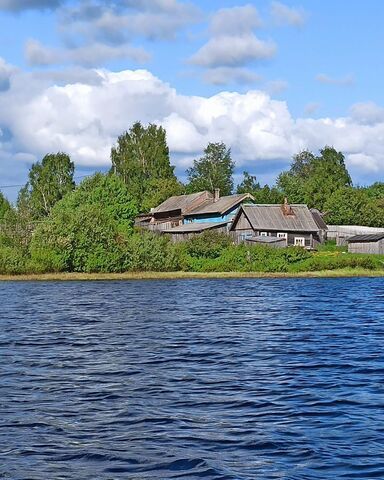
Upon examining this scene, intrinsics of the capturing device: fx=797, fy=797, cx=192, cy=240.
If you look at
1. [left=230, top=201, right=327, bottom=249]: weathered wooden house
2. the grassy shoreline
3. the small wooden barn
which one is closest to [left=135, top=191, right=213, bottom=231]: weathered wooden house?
[left=230, top=201, right=327, bottom=249]: weathered wooden house

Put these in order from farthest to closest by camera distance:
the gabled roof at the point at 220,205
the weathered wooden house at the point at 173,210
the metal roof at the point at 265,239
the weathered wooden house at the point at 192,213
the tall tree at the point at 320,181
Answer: the tall tree at the point at 320,181 < the weathered wooden house at the point at 173,210 < the gabled roof at the point at 220,205 < the weathered wooden house at the point at 192,213 < the metal roof at the point at 265,239

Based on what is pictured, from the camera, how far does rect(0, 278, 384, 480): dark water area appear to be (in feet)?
38.5

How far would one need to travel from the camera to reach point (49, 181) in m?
117

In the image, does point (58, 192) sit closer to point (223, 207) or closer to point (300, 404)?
point (223, 207)

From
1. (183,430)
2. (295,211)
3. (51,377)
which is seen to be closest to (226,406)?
(183,430)

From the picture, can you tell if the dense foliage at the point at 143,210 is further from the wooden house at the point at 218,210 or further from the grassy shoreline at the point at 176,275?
the wooden house at the point at 218,210

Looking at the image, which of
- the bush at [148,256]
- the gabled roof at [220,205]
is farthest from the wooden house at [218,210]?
the bush at [148,256]

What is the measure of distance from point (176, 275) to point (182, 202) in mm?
35622

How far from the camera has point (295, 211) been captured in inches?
3688

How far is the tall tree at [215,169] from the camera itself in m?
129

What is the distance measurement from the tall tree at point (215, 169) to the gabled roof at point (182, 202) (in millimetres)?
16797

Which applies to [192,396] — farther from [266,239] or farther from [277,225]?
[277,225]

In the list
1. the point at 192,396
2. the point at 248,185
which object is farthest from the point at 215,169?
the point at 192,396

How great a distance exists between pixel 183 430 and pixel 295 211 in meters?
81.3
